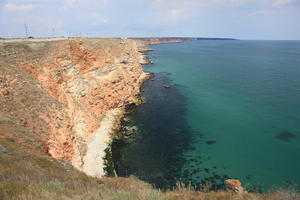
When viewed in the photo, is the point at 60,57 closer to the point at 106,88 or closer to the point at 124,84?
the point at 106,88

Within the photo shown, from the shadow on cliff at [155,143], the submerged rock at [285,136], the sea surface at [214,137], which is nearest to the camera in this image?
the sea surface at [214,137]

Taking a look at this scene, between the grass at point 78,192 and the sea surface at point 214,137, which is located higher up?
the grass at point 78,192

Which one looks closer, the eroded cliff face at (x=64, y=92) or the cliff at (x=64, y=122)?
the cliff at (x=64, y=122)

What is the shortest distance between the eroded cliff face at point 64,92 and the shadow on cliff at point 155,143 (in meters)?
3.12

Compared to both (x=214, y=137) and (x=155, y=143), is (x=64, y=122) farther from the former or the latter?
(x=214, y=137)

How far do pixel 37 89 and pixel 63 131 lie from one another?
209 inches

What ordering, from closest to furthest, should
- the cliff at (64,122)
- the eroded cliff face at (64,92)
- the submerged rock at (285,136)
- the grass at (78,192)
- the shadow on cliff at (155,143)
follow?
the grass at (78,192) < the cliff at (64,122) < the eroded cliff face at (64,92) < the shadow on cliff at (155,143) < the submerged rock at (285,136)

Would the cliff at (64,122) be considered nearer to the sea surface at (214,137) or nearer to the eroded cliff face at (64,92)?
the eroded cliff face at (64,92)

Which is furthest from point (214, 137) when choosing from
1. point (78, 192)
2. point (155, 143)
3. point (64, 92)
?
point (78, 192)

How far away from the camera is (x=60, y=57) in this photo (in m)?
26.4

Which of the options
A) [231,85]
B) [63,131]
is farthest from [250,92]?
[63,131]

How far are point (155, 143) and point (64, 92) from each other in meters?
14.0

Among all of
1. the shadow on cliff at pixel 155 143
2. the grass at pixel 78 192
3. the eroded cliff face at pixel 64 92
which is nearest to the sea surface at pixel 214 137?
the shadow on cliff at pixel 155 143

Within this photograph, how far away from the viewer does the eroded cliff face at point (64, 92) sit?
16.6m
